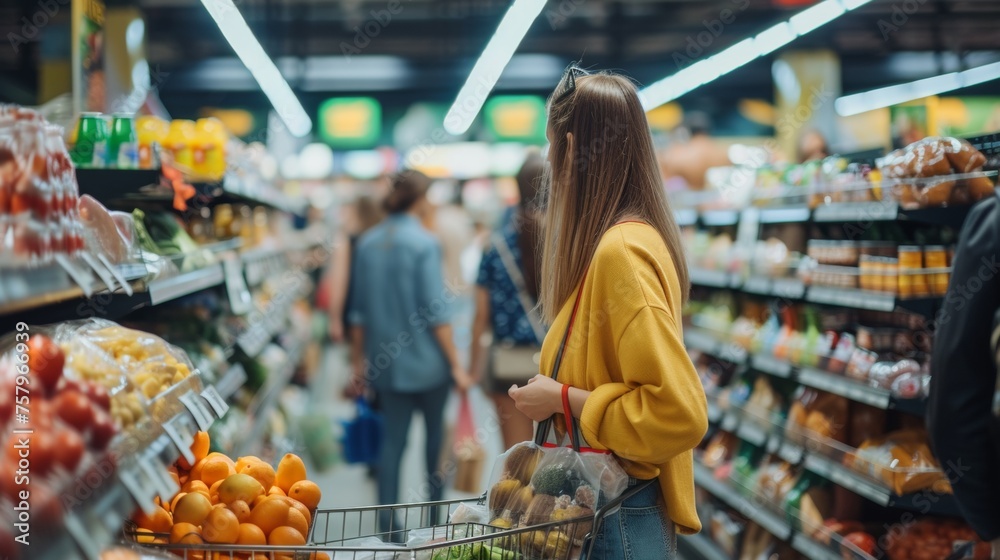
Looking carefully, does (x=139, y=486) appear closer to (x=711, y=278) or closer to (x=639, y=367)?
(x=639, y=367)

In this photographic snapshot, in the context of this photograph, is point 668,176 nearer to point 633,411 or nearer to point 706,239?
point 706,239

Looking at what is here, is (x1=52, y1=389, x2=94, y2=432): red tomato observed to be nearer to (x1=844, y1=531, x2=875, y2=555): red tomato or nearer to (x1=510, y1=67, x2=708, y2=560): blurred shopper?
(x1=510, y1=67, x2=708, y2=560): blurred shopper

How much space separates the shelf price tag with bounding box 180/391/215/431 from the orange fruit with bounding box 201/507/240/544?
19 centimetres

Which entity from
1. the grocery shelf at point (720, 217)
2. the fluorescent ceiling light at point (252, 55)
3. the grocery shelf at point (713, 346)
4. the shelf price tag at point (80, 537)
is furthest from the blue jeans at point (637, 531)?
the fluorescent ceiling light at point (252, 55)


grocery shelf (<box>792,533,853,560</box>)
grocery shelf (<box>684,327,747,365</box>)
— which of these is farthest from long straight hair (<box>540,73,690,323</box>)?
grocery shelf (<box>684,327,747,365</box>)

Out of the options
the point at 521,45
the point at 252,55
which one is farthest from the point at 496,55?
the point at 521,45

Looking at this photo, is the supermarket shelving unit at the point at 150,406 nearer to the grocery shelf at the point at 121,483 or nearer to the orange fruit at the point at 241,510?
the grocery shelf at the point at 121,483

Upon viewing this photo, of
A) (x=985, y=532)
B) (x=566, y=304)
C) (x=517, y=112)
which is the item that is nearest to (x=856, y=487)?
(x=985, y=532)

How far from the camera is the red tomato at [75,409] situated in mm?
1355

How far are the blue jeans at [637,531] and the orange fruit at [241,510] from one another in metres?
0.72

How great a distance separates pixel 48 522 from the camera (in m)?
1.17

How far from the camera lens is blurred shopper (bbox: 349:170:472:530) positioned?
5363 mm

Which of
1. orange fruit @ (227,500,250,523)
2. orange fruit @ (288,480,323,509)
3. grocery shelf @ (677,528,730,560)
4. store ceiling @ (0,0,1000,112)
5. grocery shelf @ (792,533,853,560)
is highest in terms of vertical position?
store ceiling @ (0,0,1000,112)

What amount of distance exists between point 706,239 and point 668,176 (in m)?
2.53
